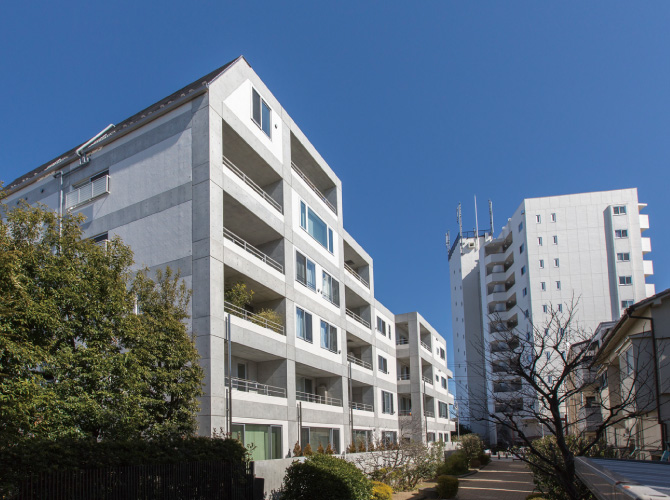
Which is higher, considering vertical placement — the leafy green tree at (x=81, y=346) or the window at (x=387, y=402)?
the leafy green tree at (x=81, y=346)

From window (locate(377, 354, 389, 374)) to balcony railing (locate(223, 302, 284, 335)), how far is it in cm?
1748

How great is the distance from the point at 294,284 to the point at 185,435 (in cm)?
1105

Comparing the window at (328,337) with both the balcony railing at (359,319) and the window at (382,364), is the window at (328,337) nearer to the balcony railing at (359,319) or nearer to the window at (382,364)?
the balcony railing at (359,319)

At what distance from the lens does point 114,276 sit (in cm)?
1712

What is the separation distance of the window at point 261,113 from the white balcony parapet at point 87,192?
6.70 m

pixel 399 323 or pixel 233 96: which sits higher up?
pixel 233 96

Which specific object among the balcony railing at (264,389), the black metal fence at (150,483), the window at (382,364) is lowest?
the black metal fence at (150,483)

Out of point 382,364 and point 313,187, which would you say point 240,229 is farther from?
point 382,364

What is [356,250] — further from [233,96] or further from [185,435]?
[185,435]

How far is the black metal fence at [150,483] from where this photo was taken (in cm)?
1198

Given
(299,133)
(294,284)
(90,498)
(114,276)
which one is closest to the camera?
(90,498)

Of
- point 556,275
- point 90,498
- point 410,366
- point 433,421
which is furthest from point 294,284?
point 556,275

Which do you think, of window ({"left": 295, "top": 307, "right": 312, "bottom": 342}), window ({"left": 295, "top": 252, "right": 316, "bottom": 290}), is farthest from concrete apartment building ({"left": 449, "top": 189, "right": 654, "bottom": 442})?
window ({"left": 295, "top": 307, "right": 312, "bottom": 342})

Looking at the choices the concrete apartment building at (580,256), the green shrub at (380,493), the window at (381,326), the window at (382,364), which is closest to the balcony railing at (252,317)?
the green shrub at (380,493)
